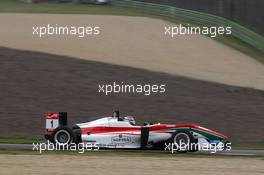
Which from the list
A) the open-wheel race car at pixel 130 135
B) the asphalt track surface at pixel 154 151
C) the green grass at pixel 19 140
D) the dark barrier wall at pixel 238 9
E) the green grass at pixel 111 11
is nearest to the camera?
the open-wheel race car at pixel 130 135

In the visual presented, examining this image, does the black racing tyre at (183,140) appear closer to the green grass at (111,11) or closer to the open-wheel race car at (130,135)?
the open-wheel race car at (130,135)

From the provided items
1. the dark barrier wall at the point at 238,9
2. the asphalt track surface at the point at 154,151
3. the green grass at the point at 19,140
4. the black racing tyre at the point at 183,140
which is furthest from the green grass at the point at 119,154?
the dark barrier wall at the point at 238,9

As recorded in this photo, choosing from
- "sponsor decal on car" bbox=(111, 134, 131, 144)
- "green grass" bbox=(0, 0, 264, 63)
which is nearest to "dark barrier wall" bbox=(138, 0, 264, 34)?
"green grass" bbox=(0, 0, 264, 63)

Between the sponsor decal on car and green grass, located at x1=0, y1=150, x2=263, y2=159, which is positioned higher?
the sponsor decal on car

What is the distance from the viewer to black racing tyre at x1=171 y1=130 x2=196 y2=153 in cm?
1939

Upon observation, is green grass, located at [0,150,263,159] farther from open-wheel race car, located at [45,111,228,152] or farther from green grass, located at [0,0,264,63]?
green grass, located at [0,0,264,63]

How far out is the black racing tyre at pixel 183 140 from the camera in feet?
63.6

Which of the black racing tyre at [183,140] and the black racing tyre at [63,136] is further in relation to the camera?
the black racing tyre at [63,136]

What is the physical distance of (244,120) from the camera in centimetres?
2642

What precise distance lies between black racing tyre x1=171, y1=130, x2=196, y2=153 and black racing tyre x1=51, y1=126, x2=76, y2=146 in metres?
2.68

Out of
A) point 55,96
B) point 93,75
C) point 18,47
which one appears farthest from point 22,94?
point 18,47

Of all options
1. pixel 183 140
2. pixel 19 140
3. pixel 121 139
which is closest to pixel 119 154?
pixel 121 139

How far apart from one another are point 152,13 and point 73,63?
683 inches

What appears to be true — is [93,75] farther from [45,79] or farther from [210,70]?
[210,70]
